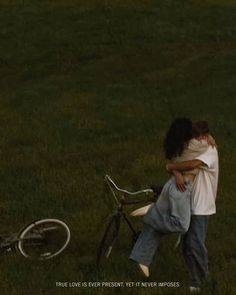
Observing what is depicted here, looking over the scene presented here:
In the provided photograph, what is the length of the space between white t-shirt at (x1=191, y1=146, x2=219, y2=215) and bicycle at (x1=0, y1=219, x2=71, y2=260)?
2.00 m

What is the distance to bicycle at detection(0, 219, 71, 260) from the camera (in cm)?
922

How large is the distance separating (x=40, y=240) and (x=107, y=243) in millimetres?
857

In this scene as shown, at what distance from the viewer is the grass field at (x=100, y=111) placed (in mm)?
9219

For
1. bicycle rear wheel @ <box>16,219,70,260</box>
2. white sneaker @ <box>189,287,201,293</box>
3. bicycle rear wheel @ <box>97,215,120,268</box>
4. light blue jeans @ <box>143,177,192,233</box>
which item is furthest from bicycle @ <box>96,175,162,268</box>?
white sneaker @ <box>189,287,201,293</box>

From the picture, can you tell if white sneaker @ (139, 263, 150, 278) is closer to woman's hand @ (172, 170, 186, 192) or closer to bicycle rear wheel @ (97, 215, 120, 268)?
bicycle rear wheel @ (97, 215, 120, 268)

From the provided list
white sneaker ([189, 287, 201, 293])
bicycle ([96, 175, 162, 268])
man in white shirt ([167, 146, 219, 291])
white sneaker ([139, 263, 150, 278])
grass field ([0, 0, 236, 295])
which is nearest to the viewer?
man in white shirt ([167, 146, 219, 291])

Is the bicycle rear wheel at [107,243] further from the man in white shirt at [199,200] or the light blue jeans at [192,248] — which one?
the man in white shirt at [199,200]

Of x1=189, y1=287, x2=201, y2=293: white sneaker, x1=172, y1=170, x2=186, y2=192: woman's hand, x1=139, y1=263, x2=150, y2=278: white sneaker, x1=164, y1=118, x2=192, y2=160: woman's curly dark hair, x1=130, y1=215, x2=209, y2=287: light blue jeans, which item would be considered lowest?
x1=189, y1=287, x2=201, y2=293: white sneaker

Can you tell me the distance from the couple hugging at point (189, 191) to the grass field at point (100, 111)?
61 cm

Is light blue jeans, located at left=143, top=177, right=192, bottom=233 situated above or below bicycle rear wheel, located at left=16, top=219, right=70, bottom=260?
above

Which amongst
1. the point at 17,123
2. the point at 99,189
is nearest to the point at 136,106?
the point at 17,123

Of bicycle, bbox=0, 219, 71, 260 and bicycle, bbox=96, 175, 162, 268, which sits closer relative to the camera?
bicycle, bbox=96, 175, 162, 268

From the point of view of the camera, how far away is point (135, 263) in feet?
29.3

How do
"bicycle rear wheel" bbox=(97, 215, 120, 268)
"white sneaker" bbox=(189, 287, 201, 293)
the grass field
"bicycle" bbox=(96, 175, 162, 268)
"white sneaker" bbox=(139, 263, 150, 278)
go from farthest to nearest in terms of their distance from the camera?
the grass field → "bicycle rear wheel" bbox=(97, 215, 120, 268) → "bicycle" bbox=(96, 175, 162, 268) → "white sneaker" bbox=(139, 263, 150, 278) → "white sneaker" bbox=(189, 287, 201, 293)
